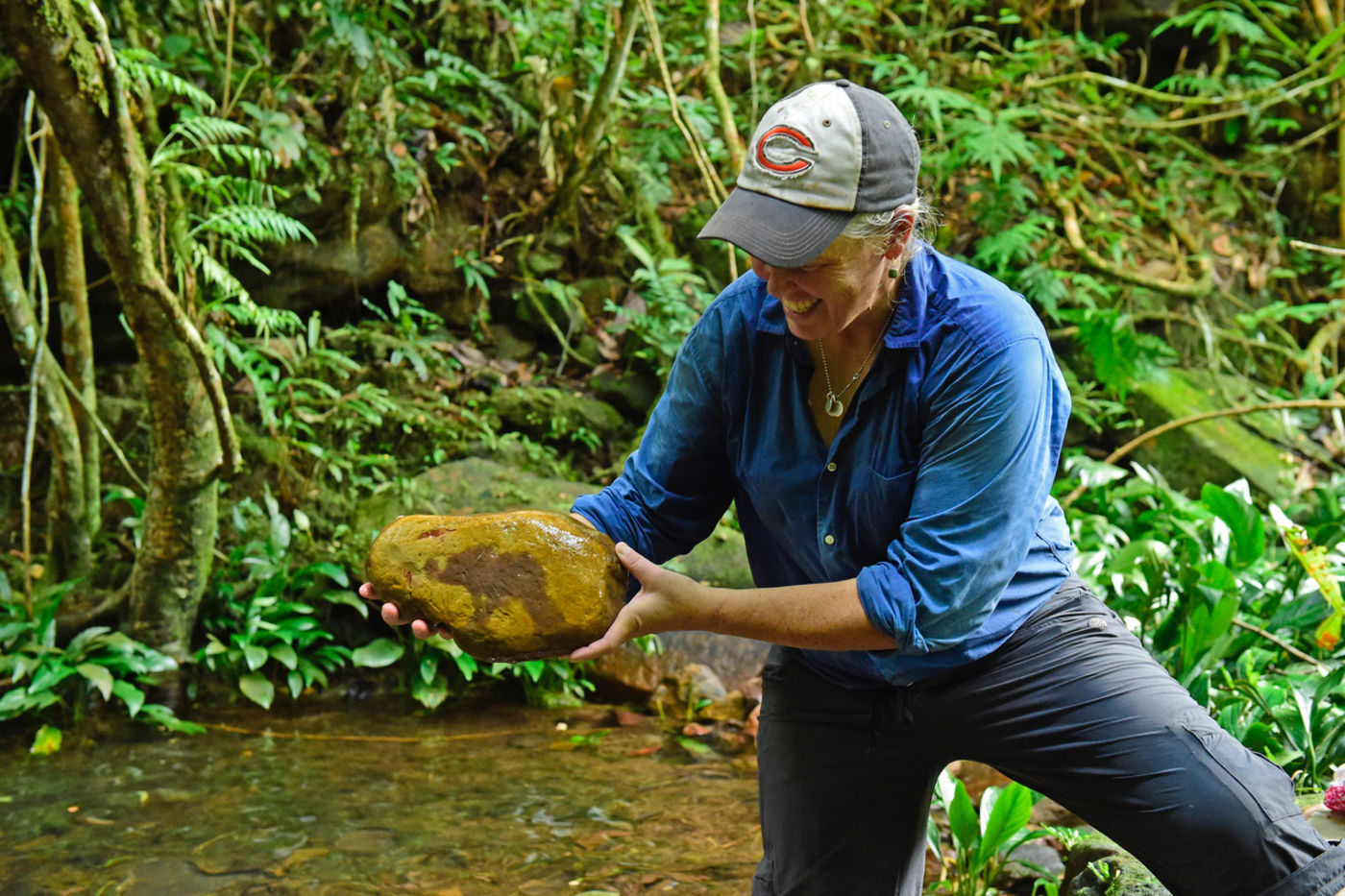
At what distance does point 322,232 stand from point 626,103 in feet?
6.61

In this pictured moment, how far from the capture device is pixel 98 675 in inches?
168

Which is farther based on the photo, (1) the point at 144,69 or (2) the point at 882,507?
(1) the point at 144,69

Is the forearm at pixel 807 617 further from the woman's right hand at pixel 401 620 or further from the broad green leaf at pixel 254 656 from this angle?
the broad green leaf at pixel 254 656

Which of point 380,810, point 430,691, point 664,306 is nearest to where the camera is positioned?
point 380,810

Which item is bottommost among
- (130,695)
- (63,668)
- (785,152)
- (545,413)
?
(130,695)

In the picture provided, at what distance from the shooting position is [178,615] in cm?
462

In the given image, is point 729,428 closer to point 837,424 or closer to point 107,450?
point 837,424

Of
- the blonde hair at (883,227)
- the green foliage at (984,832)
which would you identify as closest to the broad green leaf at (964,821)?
the green foliage at (984,832)

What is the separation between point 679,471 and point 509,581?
0.42 meters

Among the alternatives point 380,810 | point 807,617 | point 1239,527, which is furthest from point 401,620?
point 1239,527

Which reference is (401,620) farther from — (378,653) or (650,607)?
(378,653)

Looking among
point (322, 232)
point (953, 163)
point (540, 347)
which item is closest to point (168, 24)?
point (322, 232)

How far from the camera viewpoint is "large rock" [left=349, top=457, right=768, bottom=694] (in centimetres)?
494

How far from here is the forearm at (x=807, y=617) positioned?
1873mm
